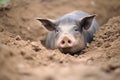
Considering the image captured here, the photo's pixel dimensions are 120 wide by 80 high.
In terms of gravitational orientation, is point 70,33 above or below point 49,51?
above

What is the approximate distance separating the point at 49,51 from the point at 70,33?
99 centimetres

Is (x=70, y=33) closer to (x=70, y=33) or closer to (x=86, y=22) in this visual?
(x=70, y=33)

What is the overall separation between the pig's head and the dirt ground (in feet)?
0.75

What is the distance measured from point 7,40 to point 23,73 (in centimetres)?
336

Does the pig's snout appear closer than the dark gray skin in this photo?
Yes

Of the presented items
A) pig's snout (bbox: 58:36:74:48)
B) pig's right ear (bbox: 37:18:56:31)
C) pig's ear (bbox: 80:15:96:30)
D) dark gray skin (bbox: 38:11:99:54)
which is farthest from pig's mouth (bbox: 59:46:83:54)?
pig's right ear (bbox: 37:18:56:31)

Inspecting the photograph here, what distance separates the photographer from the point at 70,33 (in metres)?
6.84

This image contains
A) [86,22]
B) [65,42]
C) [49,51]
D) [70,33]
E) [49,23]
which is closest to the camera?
[49,51]

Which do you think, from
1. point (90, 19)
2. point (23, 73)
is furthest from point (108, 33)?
point (23, 73)

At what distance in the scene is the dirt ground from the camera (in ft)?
11.2

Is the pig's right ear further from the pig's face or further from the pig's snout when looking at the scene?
the pig's snout

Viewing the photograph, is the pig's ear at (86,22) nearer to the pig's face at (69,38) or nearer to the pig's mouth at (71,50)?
the pig's face at (69,38)

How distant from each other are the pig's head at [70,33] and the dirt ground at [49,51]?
0.23m

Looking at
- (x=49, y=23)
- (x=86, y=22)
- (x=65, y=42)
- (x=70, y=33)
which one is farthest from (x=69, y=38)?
(x=49, y=23)
